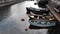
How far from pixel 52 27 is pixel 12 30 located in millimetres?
2162

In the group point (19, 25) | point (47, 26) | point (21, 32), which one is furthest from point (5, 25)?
point (47, 26)

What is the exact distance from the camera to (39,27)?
414 inches

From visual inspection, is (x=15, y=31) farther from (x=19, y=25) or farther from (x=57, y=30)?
(x=57, y=30)

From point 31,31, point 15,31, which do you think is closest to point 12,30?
point 15,31

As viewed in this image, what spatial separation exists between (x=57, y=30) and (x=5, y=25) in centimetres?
312

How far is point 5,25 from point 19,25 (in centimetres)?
82

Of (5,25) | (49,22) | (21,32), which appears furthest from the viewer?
(5,25)

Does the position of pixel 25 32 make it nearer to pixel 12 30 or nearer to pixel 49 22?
pixel 12 30

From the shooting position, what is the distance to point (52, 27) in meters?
10.6

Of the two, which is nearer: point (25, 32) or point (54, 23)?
point (25, 32)

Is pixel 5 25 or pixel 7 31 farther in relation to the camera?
pixel 5 25

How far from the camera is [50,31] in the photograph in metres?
10.1

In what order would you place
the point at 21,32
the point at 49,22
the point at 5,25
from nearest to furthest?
the point at 21,32 → the point at 49,22 → the point at 5,25

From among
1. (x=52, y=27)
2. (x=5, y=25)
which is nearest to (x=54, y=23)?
(x=52, y=27)
